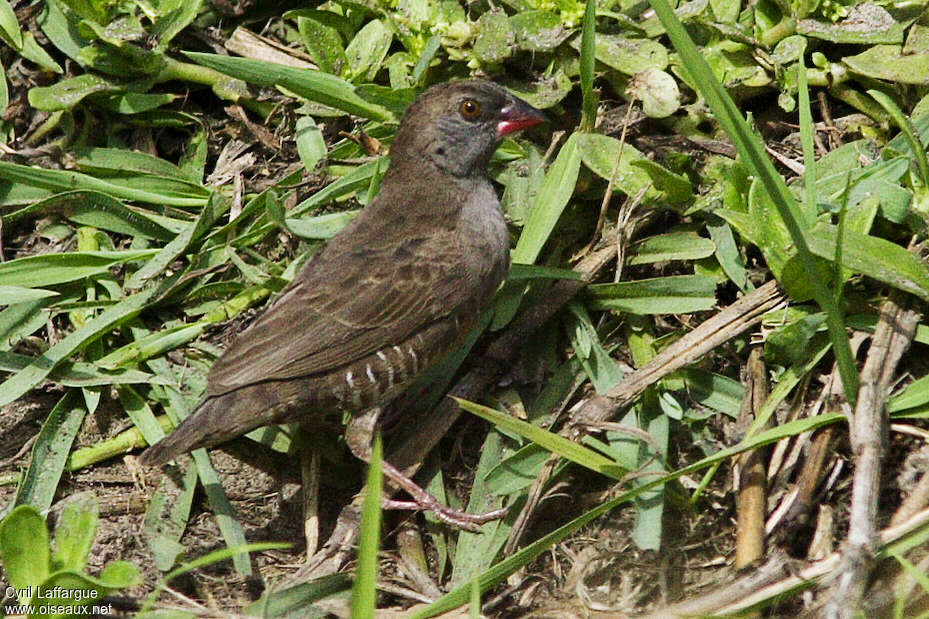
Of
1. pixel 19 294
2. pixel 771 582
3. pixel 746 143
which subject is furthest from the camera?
pixel 19 294

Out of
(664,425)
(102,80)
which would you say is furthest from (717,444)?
(102,80)

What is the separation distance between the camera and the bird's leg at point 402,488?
4.34m

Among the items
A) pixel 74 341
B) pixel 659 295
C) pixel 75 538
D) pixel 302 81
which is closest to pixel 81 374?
pixel 74 341

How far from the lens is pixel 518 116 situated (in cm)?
486

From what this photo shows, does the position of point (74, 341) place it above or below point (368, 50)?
below

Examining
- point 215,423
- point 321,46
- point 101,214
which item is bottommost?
point 215,423

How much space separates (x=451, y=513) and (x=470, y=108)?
165 cm

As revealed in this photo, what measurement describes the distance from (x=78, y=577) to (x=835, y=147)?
133 inches

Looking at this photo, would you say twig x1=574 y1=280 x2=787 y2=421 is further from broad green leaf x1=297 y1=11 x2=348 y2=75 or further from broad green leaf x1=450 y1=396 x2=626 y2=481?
broad green leaf x1=297 y1=11 x2=348 y2=75

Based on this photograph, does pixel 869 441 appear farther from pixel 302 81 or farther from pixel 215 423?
pixel 302 81

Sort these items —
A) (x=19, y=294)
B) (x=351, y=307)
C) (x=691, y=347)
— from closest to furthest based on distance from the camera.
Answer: (x=691, y=347) < (x=351, y=307) < (x=19, y=294)

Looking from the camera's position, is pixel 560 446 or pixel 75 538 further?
pixel 560 446

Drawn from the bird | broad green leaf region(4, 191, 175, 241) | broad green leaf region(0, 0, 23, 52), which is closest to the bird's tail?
the bird

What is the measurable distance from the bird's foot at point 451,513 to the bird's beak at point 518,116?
1549 millimetres
